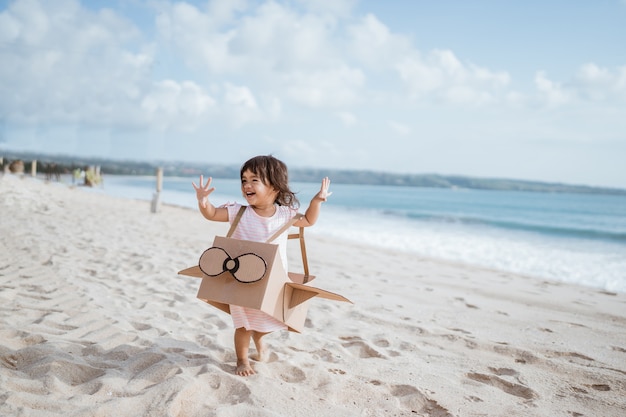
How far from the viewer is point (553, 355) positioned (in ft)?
11.4

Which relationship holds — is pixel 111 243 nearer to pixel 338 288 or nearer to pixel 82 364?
pixel 338 288

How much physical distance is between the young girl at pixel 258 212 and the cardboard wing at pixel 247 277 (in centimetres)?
23

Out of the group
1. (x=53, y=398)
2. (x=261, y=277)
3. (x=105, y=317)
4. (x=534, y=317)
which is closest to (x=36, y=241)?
(x=105, y=317)

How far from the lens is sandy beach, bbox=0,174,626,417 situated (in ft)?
7.82

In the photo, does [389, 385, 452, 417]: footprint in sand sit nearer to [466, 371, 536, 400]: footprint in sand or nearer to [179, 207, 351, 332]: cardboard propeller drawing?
[466, 371, 536, 400]: footprint in sand

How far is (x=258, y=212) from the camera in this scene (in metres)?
2.82

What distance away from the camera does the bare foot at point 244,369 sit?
105 inches

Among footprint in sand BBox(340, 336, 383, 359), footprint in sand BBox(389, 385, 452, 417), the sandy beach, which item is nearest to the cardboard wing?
the sandy beach

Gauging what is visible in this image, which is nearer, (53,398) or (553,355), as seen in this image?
(53,398)

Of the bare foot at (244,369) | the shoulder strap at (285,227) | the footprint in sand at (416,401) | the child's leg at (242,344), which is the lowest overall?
the footprint in sand at (416,401)

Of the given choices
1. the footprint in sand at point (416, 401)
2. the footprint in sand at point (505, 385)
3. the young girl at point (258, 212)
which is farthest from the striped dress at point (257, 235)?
the footprint in sand at point (505, 385)

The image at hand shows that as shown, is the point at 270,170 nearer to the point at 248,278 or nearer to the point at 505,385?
the point at 248,278

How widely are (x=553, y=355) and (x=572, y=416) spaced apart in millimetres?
1080

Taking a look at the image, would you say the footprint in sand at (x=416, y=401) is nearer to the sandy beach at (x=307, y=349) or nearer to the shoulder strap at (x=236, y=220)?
the sandy beach at (x=307, y=349)
